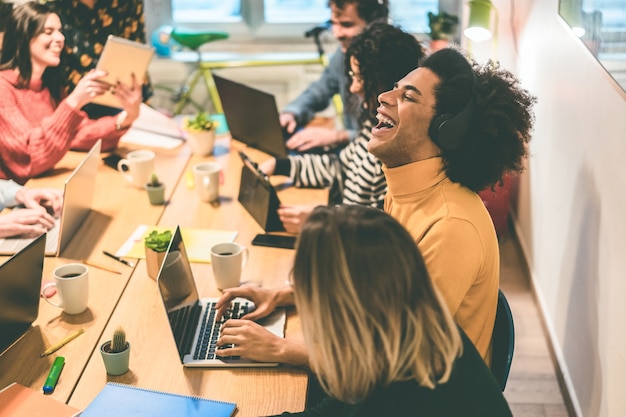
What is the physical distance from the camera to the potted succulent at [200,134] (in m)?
2.88

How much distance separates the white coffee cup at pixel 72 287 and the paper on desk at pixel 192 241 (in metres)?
0.30

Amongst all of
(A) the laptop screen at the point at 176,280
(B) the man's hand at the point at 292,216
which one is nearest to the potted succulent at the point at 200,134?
(B) the man's hand at the point at 292,216

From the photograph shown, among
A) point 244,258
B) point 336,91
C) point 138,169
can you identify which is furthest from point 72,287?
point 336,91

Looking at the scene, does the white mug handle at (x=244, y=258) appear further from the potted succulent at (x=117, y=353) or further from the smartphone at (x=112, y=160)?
the smartphone at (x=112, y=160)

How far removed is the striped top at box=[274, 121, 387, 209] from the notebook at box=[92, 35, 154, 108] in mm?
671

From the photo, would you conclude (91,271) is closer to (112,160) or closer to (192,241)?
(192,241)

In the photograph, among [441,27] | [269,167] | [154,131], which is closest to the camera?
[269,167]

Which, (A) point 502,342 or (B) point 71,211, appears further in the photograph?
(B) point 71,211

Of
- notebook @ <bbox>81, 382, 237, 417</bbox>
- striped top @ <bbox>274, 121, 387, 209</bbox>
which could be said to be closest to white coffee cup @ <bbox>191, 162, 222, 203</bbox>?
striped top @ <bbox>274, 121, 387, 209</bbox>

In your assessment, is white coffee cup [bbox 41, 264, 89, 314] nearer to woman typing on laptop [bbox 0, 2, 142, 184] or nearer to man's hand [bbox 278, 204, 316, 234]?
man's hand [bbox 278, 204, 316, 234]

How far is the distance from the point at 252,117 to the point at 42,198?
0.87 m

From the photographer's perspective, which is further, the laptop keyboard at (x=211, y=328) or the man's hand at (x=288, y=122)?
the man's hand at (x=288, y=122)

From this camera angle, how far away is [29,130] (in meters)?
2.62

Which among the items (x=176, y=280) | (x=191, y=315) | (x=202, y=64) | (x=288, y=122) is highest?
A: (x=176, y=280)
